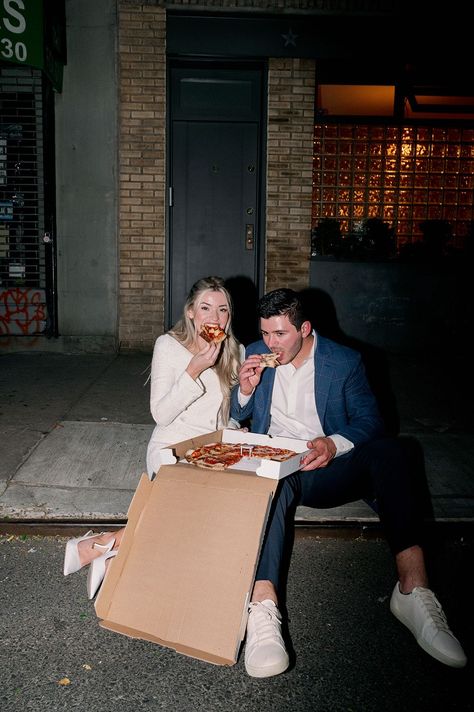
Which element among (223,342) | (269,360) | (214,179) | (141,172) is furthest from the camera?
(214,179)

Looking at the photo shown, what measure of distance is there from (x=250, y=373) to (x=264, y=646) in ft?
4.59

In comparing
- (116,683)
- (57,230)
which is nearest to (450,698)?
(116,683)

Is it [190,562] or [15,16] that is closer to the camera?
[190,562]

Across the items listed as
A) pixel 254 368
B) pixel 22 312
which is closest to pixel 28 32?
pixel 22 312

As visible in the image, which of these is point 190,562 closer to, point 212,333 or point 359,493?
point 359,493

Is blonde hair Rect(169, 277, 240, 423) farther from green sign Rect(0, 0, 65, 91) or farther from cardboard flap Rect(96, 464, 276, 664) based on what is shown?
green sign Rect(0, 0, 65, 91)

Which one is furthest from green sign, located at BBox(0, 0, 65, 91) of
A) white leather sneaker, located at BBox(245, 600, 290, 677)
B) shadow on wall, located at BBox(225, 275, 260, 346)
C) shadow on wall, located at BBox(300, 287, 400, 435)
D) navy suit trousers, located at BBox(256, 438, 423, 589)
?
white leather sneaker, located at BBox(245, 600, 290, 677)

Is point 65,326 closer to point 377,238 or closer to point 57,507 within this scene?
point 377,238

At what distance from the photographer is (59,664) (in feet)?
8.91

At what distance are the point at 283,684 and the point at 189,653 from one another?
43cm

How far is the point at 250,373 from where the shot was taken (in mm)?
3416

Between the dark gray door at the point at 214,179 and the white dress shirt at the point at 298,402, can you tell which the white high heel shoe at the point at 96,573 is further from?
the dark gray door at the point at 214,179

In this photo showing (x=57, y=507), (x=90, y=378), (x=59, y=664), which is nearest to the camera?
(x=59, y=664)

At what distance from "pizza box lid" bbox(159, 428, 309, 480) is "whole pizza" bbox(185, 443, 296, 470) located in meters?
0.03
